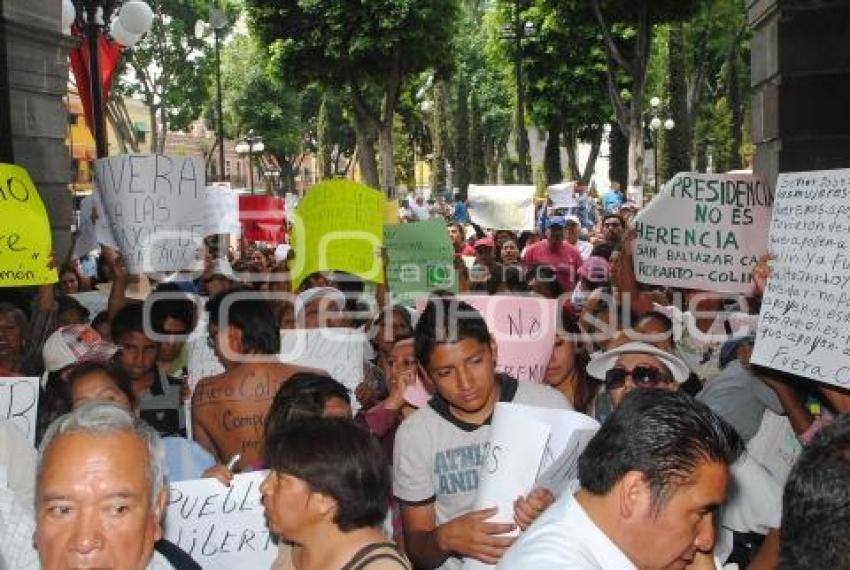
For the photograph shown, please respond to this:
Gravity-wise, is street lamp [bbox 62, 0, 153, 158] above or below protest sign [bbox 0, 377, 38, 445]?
above

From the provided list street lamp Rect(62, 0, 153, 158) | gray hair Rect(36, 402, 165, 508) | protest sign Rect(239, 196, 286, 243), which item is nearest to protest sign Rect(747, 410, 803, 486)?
gray hair Rect(36, 402, 165, 508)

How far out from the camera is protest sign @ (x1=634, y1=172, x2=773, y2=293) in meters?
5.67

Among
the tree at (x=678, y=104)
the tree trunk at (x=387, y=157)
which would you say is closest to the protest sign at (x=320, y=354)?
the tree trunk at (x=387, y=157)

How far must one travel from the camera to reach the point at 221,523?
3.54m

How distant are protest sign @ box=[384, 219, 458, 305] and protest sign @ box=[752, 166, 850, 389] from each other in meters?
4.04

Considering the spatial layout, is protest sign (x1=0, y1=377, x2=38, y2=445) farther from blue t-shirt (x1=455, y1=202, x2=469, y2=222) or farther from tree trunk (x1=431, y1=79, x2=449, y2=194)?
tree trunk (x1=431, y1=79, x2=449, y2=194)

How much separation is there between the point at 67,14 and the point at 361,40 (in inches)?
768

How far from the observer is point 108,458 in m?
2.35

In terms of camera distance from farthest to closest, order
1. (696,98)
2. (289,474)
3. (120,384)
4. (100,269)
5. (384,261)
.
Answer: (696,98), (100,269), (384,261), (120,384), (289,474)

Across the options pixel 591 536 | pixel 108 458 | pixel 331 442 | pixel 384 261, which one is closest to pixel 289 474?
pixel 331 442

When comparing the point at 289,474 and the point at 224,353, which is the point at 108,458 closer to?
the point at 289,474

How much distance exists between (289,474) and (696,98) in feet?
137

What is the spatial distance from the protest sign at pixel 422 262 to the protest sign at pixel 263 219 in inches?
228

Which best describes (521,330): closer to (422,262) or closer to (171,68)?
(422,262)
